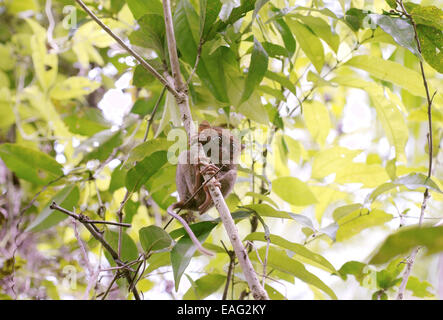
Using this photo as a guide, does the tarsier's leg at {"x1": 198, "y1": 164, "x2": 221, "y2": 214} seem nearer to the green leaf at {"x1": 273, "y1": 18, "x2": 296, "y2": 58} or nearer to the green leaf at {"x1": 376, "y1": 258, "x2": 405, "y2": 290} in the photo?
the green leaf at {"x1": 273, "y1": 18, "x2": 296, "y2": 58}

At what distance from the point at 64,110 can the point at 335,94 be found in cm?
122

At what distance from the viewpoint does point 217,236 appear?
1.22m

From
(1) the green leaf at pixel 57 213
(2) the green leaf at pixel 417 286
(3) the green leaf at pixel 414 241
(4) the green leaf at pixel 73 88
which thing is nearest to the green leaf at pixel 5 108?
(4) the green leaf at pixel 73 88

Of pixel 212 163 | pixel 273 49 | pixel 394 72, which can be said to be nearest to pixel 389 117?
pixel 394 72

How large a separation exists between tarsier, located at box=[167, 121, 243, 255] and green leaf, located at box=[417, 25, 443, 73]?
42cm

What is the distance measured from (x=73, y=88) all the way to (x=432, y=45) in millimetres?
1221

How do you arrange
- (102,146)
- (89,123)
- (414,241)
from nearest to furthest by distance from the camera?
(414,241)
(102,146)
(89,123)

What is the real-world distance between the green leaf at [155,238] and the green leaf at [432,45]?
62cm

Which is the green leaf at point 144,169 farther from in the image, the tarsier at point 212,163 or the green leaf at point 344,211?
the green leaf at point 344,211

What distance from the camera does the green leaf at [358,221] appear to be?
110 cm

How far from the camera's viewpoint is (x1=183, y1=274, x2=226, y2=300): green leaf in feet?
3.61

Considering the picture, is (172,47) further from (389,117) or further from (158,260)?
(389,117)

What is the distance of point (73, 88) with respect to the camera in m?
1.65
